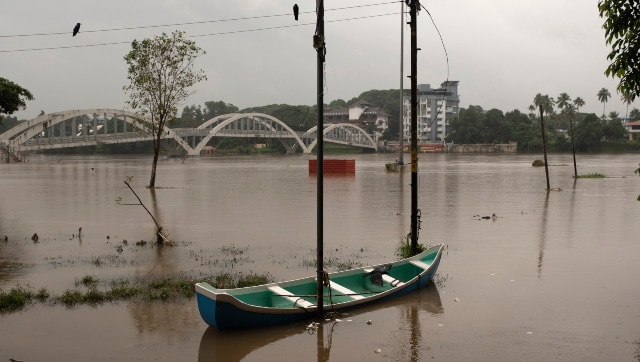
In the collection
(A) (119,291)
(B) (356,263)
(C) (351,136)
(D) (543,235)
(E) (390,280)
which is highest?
(C) (351,136)

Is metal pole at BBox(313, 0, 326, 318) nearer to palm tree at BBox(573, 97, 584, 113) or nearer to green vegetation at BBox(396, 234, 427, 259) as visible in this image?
green vegetation at BBox(396, 234, 427, 259)

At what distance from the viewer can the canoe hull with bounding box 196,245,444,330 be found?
8.43 meters

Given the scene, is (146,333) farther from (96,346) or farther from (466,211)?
(466,211)

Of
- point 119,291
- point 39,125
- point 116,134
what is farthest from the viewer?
point 116,134

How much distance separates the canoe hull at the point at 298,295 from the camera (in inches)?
332

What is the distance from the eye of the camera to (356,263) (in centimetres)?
1364

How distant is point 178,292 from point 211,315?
2707mm

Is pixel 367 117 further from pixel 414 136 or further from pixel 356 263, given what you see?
pixel 414 136

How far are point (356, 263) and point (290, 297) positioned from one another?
4.28 meters

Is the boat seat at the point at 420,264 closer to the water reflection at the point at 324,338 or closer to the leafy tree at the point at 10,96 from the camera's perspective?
the water reflection at the point at 324,338

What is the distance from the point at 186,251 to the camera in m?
15.3

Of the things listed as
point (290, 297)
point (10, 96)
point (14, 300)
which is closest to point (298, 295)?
point (290, 297)

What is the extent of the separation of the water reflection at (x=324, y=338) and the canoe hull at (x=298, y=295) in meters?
0.17

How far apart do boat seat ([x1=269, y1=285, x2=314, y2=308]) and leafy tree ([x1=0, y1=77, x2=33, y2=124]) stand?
77.8 ft
